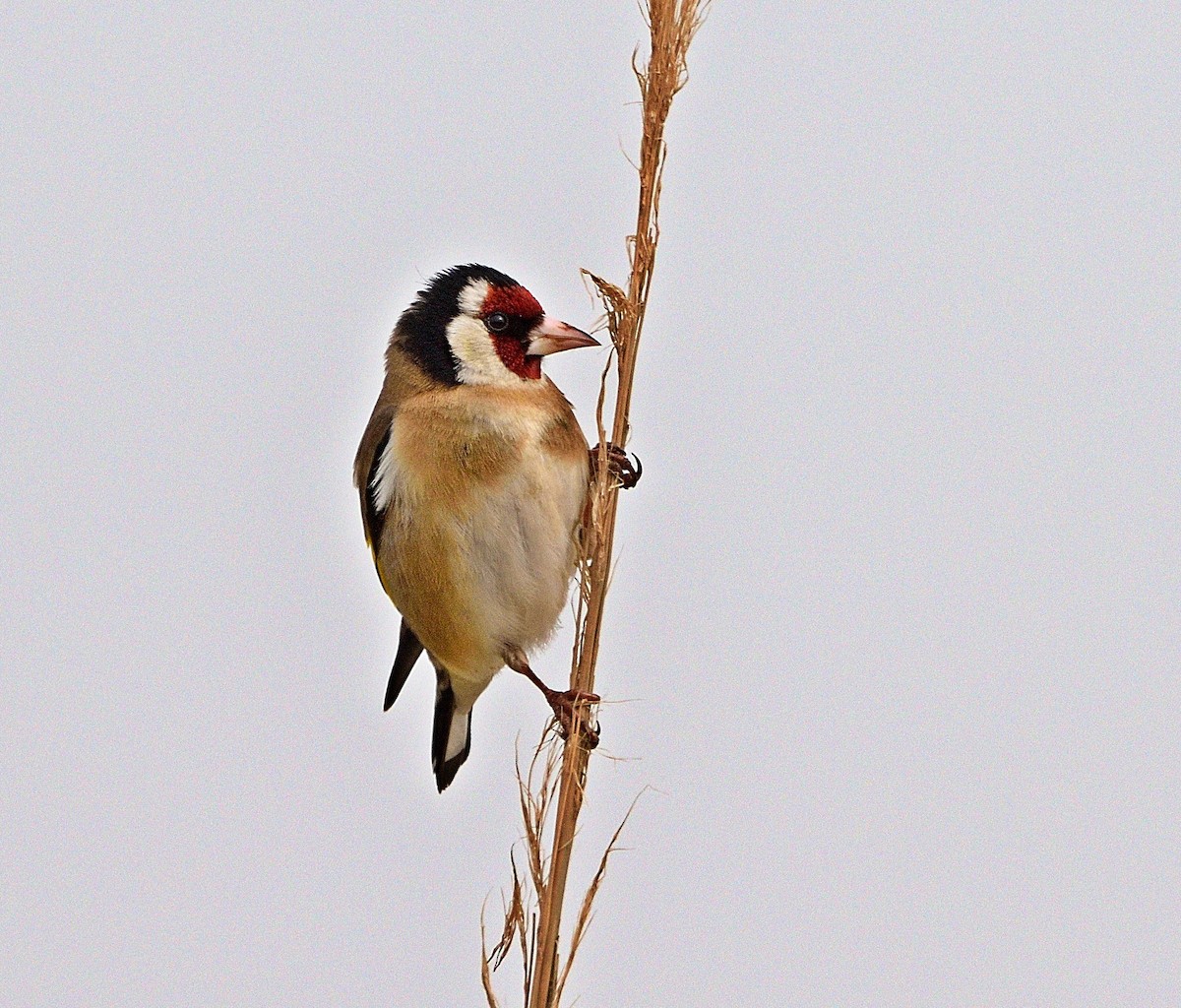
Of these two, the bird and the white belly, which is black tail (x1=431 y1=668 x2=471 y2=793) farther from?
the white belly

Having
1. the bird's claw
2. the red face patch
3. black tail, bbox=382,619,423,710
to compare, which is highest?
the red face patch

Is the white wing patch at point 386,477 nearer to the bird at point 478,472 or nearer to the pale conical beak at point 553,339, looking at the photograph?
the bird at point 478,472

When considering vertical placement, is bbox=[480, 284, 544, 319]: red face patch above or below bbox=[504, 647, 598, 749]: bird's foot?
above

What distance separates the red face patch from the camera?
247cm

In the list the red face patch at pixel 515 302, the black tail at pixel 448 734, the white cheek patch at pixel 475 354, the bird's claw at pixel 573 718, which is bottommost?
the black tail at pixel 448 734

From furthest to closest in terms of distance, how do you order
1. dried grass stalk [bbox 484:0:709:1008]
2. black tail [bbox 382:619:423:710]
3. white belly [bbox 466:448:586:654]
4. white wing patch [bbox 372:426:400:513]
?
black tail [bbox 382:619:423:710] → white wing patch [bbox 372:426:400:513] → white belly [bbox 466:448:586:654] → dried grass stalk [bbox 484:0:709:1008]

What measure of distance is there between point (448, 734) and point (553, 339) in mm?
1030

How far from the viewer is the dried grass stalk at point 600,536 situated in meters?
1.59

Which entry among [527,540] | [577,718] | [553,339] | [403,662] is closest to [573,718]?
[577,718]

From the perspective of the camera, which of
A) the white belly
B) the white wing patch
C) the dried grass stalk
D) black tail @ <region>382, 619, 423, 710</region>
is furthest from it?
black tail @ <region>382, 619, 423, 710</region>

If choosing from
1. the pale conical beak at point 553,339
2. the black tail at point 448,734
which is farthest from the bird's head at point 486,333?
the black tail at point 448,734

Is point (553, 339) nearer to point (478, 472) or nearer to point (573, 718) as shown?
point (478, 472)

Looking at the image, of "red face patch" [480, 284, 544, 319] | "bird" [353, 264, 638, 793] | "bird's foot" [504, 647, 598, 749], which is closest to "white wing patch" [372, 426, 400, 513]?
"bird" [353, 264, 638, 793]

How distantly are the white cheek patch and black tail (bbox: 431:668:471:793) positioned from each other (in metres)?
0.79
